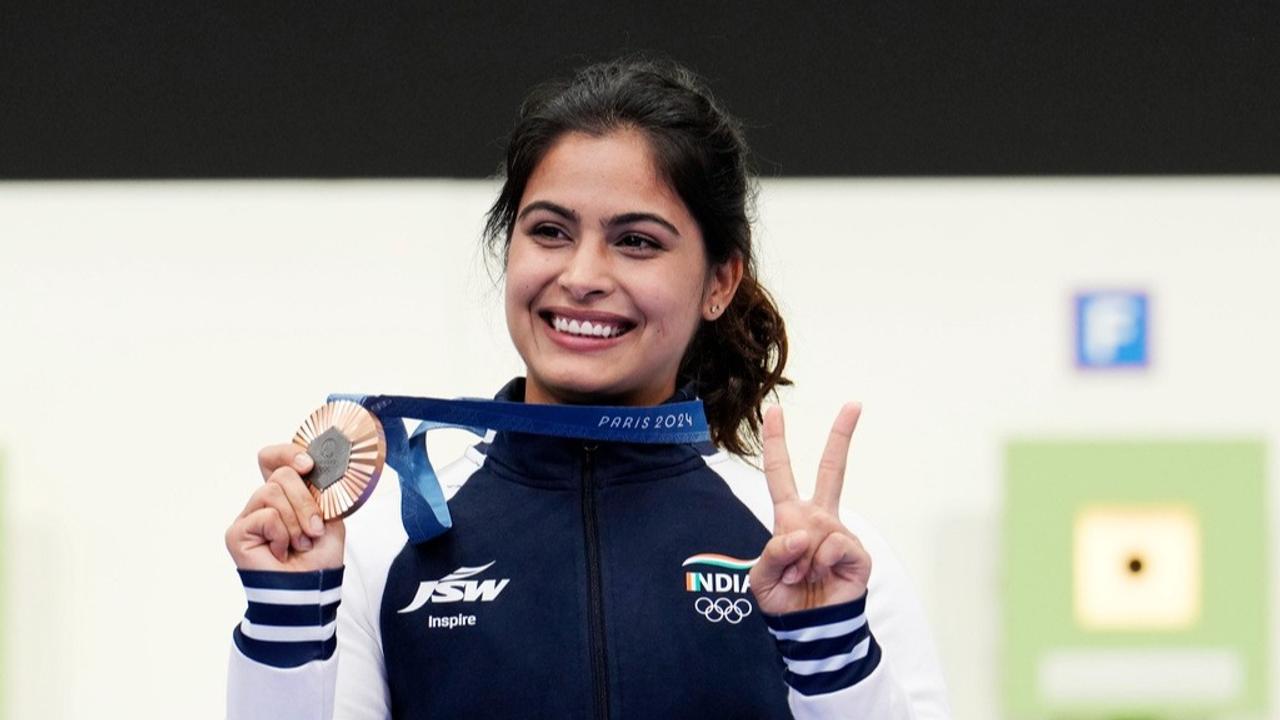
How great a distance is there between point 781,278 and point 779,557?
1569mm

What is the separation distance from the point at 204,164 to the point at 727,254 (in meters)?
1.50

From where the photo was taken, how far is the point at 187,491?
3.08 metres

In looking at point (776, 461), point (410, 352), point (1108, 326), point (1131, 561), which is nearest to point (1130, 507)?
point (1131, 561)

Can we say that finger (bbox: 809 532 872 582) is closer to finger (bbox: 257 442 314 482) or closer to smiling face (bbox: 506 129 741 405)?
smiling face (bbox: 506 129 741 405)

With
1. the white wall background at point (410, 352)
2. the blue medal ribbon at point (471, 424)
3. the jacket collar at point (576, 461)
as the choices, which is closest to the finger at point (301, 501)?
the blue medal ribbon at point (471, 424)

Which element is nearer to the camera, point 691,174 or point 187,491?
point 691,174

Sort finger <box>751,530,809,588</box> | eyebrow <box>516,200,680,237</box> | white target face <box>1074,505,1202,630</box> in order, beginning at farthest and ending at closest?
white target face <box>1074,505,1202,630</box>, eyebrow <box>516,200,680,237</box>, finger <box>751,530,809,588</box>

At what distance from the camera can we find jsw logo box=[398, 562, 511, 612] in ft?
5.75

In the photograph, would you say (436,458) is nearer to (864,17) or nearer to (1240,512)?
(864,17)

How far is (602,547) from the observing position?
1.78m

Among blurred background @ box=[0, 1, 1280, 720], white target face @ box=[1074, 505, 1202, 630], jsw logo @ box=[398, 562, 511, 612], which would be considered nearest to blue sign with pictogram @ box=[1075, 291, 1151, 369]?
blurred background @ box=[0, 1, 1280, 720]

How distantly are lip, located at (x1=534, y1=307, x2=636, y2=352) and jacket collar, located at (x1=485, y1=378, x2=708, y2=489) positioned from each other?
0.36 ft

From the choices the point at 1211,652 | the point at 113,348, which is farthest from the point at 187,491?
the point at 1211,652

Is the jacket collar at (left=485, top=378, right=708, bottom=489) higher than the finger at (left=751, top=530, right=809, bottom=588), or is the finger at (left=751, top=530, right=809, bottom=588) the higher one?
the jacket collar at (left=485, top=378, right=708, bottom=489)
